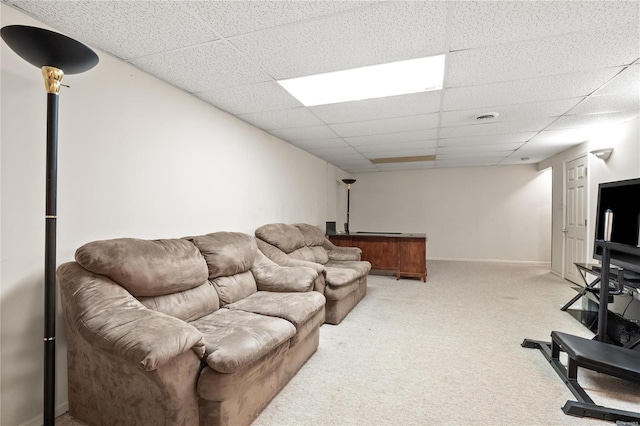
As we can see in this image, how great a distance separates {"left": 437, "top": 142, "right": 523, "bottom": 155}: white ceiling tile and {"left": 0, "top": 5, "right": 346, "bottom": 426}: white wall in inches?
144

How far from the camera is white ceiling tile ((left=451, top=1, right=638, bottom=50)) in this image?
1.52 m

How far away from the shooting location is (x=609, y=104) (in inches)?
116

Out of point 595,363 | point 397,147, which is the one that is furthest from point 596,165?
point 595,363

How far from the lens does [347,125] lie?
12.1 feet

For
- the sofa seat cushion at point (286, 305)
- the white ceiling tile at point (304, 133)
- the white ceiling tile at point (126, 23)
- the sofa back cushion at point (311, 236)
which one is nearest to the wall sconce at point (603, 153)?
the white ceiling tile at point (304, 133)

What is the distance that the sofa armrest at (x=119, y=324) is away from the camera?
1.28 meters

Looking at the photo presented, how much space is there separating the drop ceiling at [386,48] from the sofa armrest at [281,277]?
166 centimetres

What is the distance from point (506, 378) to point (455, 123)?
9.07 feet

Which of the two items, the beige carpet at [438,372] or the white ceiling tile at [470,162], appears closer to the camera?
the beige carpet at [438,372]

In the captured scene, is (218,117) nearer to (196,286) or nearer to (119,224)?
(119,224)

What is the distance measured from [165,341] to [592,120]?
190 inches

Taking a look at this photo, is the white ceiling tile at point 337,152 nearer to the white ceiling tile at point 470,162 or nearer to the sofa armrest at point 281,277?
the white ceiling tile at point 470,162

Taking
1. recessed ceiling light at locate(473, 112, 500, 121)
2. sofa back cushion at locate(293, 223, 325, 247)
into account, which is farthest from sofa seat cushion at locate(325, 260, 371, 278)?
recessed ceiling light at locate(473, 112, 500, 121)

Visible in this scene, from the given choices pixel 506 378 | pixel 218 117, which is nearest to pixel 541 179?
pixel 506 378
